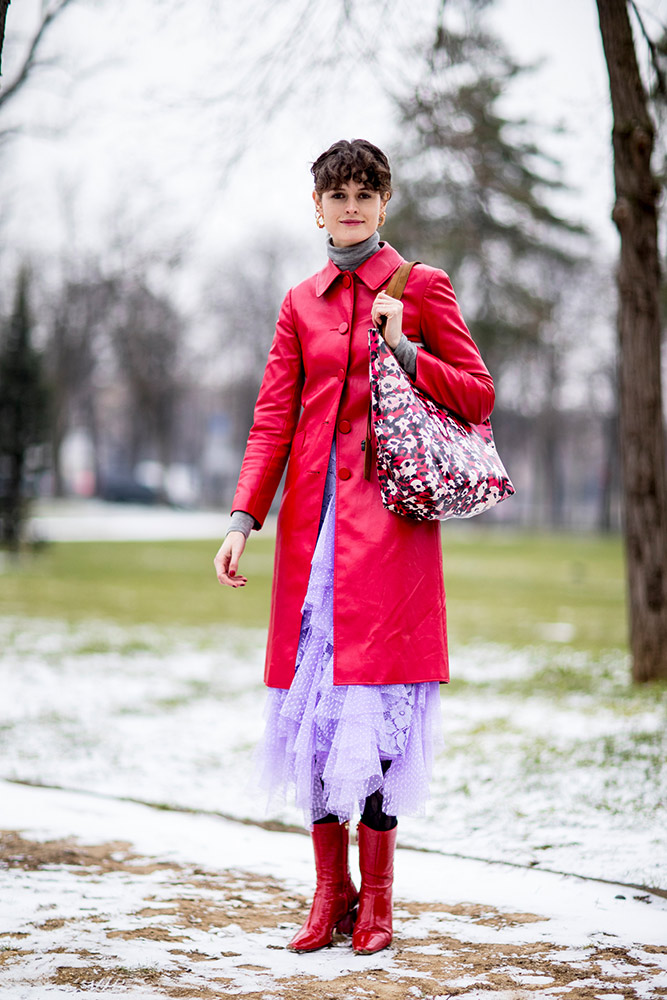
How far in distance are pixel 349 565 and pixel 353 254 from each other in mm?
873

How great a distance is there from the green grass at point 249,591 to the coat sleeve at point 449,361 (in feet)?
24.5

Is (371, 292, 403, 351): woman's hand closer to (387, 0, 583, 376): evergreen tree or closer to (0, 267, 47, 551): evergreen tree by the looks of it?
(387, 0, 583, 376): evergreen tree

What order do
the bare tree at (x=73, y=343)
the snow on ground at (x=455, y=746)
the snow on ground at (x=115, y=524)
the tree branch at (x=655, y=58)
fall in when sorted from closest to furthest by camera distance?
the snow on ground at (x=455, y=746) → the tree branch at (x=655, y=58) → the snow on ground at (x=115, y=524) → the bare tree at (x=73, y=343)

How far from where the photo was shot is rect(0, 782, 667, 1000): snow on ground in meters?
2.63

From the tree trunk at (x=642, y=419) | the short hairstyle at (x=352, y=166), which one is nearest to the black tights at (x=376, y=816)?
the short hairstyle at (x=352, y=166)

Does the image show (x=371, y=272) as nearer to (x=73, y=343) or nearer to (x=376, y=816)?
(x=376, y=816)

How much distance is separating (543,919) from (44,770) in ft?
9.44

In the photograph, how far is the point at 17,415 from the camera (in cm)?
2134

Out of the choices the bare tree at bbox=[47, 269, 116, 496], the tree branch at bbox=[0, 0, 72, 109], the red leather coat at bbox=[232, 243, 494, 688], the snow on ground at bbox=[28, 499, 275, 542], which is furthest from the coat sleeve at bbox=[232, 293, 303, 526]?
the bare tree at bbox=[47, 269, 116, 496]

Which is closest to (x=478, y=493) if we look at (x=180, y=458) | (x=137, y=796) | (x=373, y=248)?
(x=373, y=248)

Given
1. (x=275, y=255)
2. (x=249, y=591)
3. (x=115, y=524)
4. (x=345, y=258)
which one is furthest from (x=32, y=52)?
(x=275, y=255)

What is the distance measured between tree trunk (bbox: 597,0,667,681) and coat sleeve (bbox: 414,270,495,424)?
181 inches

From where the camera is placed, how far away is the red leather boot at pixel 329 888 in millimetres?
2992

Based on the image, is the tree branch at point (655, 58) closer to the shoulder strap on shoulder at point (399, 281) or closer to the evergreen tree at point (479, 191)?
the evergreen tree at point (479, 191)
